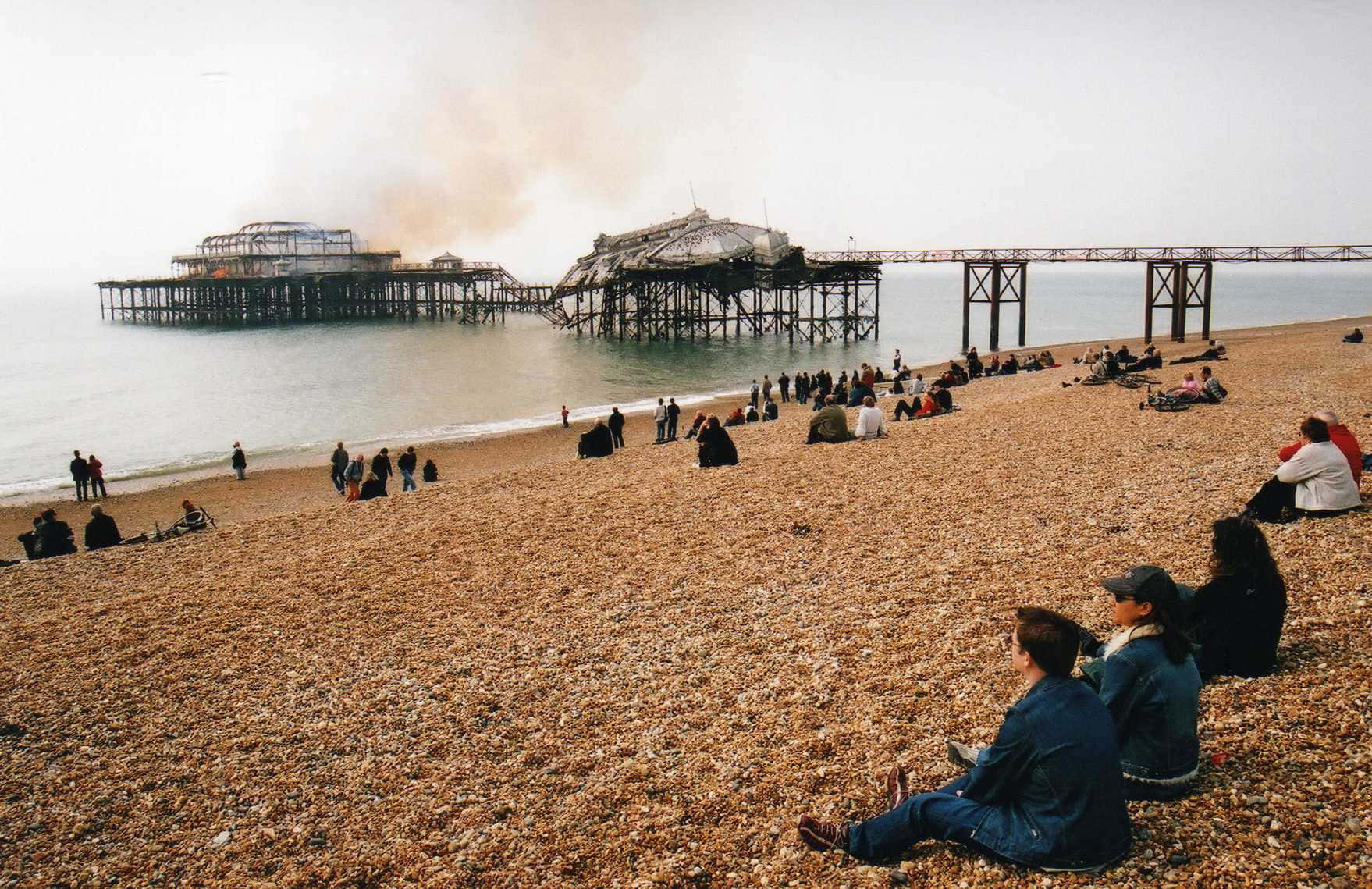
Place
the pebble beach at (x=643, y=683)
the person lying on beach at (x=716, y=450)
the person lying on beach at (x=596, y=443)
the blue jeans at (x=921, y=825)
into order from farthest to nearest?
the person lying on beach at (x=596, y=443) → the person lying on beach at (x=716, y=450) → the pebble beach at (x=643, y=683) → the blue jeans at (x=921, y=825)

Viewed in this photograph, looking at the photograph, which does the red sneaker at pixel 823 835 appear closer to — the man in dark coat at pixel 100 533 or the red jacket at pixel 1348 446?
the red jacket at pixel 1348 446

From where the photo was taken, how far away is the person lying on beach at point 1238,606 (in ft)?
15.5

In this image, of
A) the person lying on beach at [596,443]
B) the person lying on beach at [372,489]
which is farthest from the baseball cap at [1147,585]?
the person lying on beach at [596,443]

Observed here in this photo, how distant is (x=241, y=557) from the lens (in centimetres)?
1134

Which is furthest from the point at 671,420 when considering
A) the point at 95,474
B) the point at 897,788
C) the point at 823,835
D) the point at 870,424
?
the point at 823,835

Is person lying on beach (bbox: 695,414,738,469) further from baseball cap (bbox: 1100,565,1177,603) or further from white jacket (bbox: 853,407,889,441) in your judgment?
baseball cap (bbox: 1100,565,1177,603)

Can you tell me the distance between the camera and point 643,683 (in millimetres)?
6328

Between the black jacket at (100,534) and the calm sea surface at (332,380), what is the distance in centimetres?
1347

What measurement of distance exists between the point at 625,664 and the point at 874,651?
67.6 inches

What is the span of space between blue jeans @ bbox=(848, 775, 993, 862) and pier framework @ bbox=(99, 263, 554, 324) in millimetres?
77182

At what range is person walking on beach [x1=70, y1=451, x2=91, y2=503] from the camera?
68.6 feet

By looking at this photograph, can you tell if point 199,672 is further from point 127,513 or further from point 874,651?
point 127,513

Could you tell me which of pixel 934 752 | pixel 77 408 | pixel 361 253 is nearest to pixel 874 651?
pixel 934 752

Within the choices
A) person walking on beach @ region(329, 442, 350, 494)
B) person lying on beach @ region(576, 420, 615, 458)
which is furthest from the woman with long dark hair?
person walking on beach @ region(329, 442, 350, 494)
